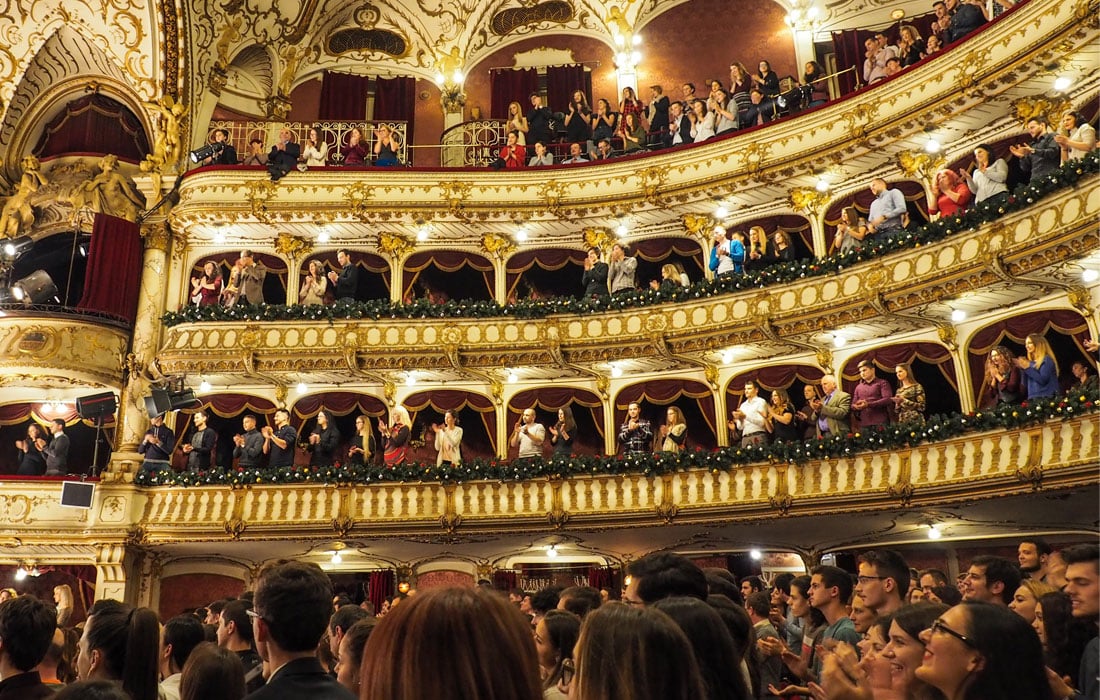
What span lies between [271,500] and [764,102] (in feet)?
42.4

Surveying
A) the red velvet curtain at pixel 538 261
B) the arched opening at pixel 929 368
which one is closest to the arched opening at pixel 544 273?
the red velvet curtain at pixel 538 261

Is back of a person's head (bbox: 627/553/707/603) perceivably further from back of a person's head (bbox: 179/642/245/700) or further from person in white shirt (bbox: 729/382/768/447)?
person in white shirt (bbox: 729/382/768/447)

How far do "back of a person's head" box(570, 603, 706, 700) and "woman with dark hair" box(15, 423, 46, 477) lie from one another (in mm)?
19225

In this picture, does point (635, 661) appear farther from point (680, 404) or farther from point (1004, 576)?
point (680, 404)

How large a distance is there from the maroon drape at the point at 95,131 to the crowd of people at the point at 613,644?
18.6m

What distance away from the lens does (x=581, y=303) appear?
1877 cm

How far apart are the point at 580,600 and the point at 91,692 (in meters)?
3.37

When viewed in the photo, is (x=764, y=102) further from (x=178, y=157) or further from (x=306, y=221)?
(x=178, y=157)

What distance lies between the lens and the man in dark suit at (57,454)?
60.1ft

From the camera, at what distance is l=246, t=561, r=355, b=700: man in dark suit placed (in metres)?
2.96

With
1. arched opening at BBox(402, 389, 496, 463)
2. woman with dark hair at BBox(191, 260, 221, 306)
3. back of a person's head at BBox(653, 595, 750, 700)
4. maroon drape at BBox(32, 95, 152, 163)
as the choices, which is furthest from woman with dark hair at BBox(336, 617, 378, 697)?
maroon drape at BBox(32, 95, 152, 163)

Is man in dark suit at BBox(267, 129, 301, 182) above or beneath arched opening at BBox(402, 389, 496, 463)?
above

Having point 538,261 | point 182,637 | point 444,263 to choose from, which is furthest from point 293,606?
point 444,263

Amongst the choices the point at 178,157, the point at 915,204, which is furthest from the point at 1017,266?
the point at 178,157
